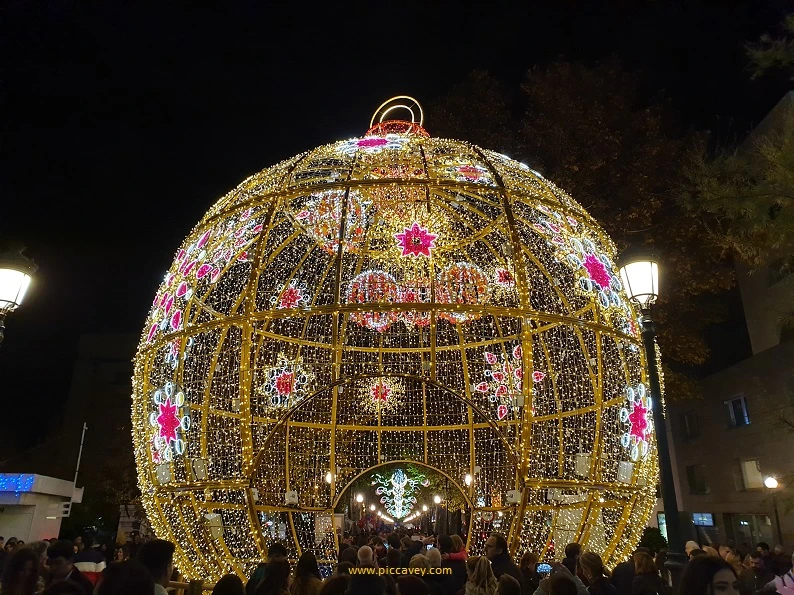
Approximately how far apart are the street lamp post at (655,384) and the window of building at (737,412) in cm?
1321

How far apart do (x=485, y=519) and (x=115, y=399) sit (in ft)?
96.9

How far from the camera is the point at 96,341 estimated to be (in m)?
34.8

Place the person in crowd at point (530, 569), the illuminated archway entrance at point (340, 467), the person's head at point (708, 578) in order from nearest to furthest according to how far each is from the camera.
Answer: the person's head at point (708, 578) < the person in crowd at point (530, 569) < the illuminated archway entrance at point (340, 467)

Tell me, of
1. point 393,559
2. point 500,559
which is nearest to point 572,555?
point 500,559

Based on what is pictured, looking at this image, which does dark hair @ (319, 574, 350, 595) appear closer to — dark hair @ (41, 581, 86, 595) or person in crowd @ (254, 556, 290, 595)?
person in crowd @ (254, 556, 290, 595)

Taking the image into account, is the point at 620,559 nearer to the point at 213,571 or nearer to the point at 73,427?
the point at 213,571

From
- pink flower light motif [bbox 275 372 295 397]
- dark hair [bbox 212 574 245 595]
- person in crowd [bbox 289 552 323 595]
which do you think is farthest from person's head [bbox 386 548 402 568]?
pink flower light motif [bbox 275 372 295 397]

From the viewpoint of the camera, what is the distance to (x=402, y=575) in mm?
3904

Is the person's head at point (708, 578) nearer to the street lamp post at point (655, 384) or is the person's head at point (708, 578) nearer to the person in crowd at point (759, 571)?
the street lamp post at point (655, 384)

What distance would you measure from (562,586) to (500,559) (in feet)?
4.83

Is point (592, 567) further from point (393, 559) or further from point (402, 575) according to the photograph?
point (393, 559)

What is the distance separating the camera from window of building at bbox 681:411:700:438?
61.6 ft

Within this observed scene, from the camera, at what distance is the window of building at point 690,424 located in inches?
739

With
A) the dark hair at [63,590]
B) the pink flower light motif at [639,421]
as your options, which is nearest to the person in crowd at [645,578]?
the pink flower light motif at [639,421]
